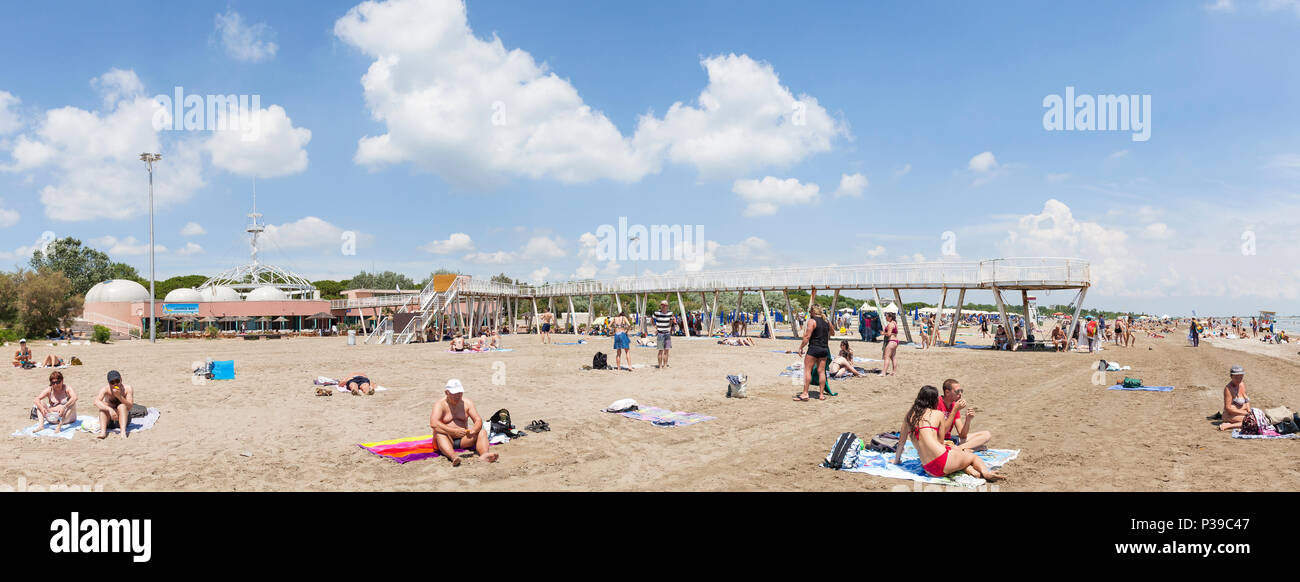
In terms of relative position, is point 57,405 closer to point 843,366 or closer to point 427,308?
point 843,366

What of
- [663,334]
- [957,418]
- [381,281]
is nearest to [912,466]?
[957,418]

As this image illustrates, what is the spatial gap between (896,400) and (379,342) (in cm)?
2598

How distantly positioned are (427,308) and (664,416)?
1043 inches

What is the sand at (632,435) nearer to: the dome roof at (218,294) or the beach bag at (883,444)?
the beach bag at (883,444)

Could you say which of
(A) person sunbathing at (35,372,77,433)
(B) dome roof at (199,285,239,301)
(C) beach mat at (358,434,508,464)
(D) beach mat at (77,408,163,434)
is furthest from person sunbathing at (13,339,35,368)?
(B) dome roof at (199,285,239,301)

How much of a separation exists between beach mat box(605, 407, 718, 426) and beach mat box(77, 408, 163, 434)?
647cm

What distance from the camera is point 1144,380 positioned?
1356 cm

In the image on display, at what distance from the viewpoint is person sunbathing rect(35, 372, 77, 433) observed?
7.73m

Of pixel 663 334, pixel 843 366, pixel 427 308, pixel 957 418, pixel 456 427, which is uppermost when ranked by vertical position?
pixel 427 308

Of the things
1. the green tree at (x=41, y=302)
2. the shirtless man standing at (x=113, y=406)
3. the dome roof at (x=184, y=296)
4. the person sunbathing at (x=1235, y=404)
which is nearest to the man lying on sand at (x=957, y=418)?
the person sunbathing at (x=1235, y=404)

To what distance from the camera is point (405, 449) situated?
669 centimetres

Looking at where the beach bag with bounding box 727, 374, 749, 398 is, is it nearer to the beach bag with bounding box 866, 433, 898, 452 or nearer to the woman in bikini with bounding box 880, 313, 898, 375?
the beach bag with bounding box 866, 433, 898, 452

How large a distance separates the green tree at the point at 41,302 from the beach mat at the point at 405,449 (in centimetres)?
4742
